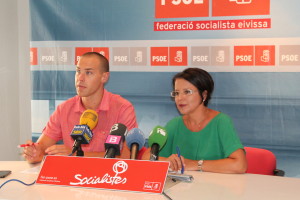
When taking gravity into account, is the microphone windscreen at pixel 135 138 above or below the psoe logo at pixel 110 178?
above

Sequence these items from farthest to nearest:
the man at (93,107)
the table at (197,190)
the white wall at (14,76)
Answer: the white wall at (14,76) → the man at (93,107) → the table at (197,190)

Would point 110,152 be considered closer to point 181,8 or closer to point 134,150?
point 134,150

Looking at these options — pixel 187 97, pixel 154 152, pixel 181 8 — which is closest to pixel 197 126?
pixel 187 97

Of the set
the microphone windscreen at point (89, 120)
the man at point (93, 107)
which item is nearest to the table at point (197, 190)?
the microphone windscreen at point (89, 120)

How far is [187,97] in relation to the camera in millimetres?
2924

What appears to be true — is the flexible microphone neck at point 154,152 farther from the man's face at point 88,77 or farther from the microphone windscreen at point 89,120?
the man's face at point 88,77

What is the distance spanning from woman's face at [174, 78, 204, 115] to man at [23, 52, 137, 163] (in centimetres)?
45

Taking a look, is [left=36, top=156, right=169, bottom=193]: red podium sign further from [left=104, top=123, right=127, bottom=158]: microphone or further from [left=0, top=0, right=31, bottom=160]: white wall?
[left=0, top=0, right=31, bottom=160]: white wall

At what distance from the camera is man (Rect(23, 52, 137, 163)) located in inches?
125

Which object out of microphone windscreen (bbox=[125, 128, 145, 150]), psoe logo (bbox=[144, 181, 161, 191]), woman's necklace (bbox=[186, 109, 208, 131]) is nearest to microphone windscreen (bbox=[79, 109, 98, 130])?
microphone windscreen (bbox=[125, 128, 145, 150])

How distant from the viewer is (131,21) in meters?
3.82

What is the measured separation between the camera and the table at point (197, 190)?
199cm

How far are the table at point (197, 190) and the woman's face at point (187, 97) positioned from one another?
2.13 feet

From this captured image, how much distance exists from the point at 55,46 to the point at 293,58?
2188mm
